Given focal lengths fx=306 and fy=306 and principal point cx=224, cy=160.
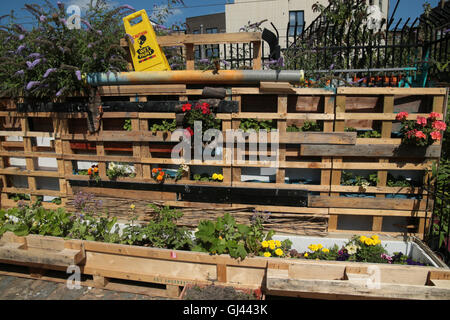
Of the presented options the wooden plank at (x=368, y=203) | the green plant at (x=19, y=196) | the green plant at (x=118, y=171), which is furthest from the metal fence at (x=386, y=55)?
the green plant at (x=19, y=196)

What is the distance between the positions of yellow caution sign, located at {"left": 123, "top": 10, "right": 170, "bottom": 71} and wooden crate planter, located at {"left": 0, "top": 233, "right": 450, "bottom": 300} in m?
2.43

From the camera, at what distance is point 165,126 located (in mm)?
4207

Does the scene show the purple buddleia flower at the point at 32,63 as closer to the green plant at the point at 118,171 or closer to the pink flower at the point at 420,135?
the green plant at the point at 118,171

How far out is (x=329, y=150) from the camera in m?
3.85

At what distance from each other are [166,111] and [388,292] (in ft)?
10.8

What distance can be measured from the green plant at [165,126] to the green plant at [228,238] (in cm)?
136

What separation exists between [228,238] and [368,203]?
1.86m

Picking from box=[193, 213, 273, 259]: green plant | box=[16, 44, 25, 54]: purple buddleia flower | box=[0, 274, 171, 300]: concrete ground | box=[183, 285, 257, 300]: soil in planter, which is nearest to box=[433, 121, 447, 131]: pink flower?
box=[193, 213, 273, 259]: green plant

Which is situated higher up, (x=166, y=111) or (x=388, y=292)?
(x=166, y=111)

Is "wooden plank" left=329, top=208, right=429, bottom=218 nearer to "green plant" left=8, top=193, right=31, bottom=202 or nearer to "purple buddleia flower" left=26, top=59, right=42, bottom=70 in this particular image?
"purple buddleia flower" left=26, top=59, right=42, bottom=70

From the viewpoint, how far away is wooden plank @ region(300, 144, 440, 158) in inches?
147

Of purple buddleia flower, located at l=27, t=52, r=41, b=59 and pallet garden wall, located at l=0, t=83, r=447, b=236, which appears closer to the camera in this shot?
pallet garden wall, located at l=0, t=83, r=447, b=236

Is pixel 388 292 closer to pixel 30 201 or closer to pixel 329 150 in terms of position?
pixel 329 150
